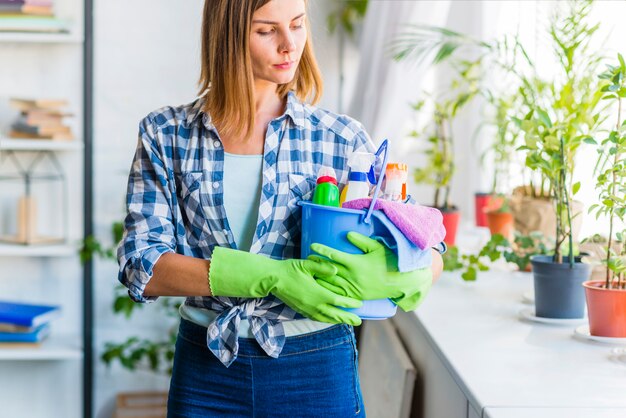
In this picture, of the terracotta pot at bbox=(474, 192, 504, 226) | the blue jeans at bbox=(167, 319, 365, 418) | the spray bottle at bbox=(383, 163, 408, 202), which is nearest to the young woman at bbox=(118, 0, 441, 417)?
the blue jeans at bbox=(167, 319, 365, 418)

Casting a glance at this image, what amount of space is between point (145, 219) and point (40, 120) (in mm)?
1792

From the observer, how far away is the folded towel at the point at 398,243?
1.15 meters

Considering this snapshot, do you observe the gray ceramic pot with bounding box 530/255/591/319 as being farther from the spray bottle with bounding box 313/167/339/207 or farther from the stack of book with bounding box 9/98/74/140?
the stack of book with bounding box 9/98/74/140

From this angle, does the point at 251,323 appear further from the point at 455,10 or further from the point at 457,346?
the point at 455,10

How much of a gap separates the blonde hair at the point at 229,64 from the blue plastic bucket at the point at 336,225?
20 centimetres

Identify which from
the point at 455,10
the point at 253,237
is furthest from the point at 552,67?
the point at 253,237

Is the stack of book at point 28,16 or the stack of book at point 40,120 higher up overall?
the stack of book at point 28,16

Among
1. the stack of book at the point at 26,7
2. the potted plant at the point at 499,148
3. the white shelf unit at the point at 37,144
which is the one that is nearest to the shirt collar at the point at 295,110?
the potted plant at the point at 499,148

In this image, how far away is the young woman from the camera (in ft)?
4.07

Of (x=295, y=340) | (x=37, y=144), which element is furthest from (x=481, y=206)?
(x=295, y=340)

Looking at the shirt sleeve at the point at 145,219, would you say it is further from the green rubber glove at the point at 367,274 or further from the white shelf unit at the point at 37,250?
the white shelf unit at the point at 37,250

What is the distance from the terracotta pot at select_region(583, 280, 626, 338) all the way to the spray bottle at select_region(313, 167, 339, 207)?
58 cm

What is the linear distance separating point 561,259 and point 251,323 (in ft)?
2.41

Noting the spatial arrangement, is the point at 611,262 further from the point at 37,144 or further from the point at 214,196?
the point at 37,144
